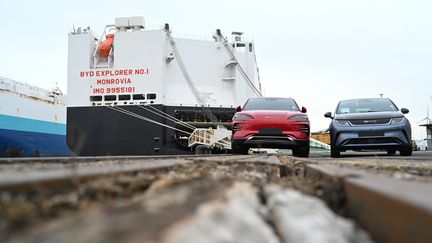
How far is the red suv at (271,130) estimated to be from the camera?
9.02 meters

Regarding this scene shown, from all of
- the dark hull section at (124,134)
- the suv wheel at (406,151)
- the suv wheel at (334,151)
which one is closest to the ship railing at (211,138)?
the dark hull section at (124,134)

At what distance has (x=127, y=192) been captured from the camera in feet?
4.90

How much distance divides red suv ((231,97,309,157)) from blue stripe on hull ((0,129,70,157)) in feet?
57.2

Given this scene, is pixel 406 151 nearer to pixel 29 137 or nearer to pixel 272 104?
pixel 272 104

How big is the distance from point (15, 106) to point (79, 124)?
814 centimetres

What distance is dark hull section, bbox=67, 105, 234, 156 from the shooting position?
749 inches

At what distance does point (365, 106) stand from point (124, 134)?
472 inches

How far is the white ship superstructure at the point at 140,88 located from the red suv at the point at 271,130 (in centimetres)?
1019

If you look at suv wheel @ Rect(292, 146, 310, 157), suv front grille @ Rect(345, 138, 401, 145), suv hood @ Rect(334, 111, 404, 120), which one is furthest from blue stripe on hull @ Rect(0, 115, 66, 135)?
suv front grille @ Rect(345, 138, 401, 145)

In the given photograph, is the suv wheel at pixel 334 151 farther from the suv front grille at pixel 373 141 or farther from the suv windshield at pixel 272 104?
the suv windshield at pixel 272 104

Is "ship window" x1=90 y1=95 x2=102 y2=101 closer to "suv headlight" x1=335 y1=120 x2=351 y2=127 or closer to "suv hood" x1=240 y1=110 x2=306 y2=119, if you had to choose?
"suv hood" x1=240 y1=110 x2=306 y2=119

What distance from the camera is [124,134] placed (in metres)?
19.2

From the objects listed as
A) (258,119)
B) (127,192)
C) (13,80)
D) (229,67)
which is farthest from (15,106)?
(127,192)

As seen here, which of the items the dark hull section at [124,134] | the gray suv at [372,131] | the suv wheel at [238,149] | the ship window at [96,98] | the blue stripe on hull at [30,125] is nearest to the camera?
the gray suv at [372,131]
